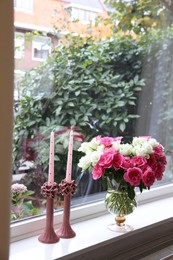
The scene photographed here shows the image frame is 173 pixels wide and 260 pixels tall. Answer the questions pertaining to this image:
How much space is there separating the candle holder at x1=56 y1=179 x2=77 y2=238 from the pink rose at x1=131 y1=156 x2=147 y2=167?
0.22 metres

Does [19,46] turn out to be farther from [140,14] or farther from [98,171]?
[140,14]

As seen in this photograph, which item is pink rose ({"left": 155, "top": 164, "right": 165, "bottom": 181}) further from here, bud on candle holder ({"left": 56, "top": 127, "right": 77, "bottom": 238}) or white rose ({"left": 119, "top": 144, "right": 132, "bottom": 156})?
bud on candle holder ({"left": 56, "top": 127, "right": 77, "bottom": 238})

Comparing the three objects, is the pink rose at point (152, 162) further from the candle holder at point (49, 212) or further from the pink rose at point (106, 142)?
the candle holder at point (49, 212)

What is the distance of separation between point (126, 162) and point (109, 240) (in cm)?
28

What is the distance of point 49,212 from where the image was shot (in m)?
1.19

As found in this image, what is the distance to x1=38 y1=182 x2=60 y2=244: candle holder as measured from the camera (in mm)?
1172

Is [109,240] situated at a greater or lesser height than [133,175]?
lesser

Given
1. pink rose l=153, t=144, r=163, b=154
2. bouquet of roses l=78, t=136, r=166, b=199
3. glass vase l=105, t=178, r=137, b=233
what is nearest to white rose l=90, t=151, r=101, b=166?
bouquet of roses l=78, t=136, r=166, b=199

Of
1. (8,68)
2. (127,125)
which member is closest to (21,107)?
(8,68)

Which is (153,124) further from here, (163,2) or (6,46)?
(6,46)

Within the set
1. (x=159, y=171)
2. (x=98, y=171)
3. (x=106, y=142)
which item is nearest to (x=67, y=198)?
(x=98, y=171)

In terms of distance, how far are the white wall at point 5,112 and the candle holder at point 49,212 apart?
283 mm

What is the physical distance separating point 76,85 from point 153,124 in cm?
56

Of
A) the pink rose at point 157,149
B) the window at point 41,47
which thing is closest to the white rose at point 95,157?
the pink rose at point 157,149
